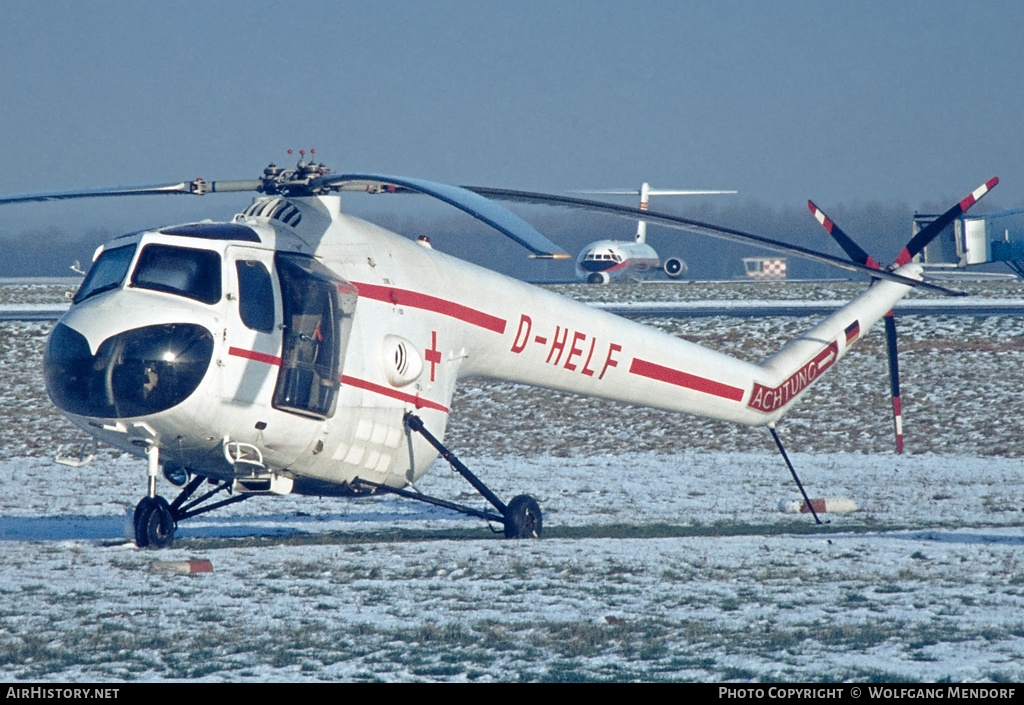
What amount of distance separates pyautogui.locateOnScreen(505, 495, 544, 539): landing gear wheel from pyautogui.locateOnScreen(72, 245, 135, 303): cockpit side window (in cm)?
476

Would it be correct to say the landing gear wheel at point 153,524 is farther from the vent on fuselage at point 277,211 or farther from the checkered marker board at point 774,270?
the checkered marker board at point 774,270

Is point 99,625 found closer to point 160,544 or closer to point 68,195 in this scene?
point 160,544

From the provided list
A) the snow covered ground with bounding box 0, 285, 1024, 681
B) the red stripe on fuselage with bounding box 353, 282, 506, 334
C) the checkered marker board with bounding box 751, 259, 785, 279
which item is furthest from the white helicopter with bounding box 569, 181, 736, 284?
the red stripe on fuselage with bounding box 353, 282, 506, 334

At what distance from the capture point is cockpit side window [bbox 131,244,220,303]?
9.50m

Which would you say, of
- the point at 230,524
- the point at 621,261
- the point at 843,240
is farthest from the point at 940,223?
the point at 621,261

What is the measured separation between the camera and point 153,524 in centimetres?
1017

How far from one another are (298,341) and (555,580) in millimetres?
3434

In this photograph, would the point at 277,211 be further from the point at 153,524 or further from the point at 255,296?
the point at 153,524

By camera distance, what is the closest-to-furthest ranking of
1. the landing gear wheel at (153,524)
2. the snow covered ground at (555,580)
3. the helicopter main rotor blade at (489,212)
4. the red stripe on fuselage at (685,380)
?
1. the snow covered ground at (555,580)
2. the helicopter main rotor blade at (489,212)
3. the landing gear wheel at (153,524)
4. the red stripe on fuselage at (685,380)

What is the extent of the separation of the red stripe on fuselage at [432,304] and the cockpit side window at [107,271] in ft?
7.24

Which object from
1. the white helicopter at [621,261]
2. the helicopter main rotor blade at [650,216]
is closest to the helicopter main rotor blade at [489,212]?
the helicopter main rotor blade at [650,216]

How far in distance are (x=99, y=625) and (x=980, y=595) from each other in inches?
254

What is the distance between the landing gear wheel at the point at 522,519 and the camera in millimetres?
11555
